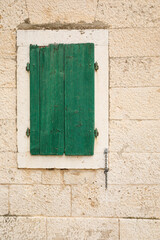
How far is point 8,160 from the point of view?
9.44 feet

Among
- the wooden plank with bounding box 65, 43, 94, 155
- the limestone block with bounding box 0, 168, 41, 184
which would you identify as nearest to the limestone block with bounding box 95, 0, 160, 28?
the wooden plank with bounding box 65, 43, 94, 155

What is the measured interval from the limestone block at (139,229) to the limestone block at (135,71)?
1447mm

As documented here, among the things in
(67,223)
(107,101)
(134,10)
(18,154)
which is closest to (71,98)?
(107,101)

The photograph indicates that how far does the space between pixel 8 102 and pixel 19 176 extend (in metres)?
0.82

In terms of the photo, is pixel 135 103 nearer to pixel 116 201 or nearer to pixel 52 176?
pixel 116 201

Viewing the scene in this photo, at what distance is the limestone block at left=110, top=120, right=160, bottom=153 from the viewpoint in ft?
9.09

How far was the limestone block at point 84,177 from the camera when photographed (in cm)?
281

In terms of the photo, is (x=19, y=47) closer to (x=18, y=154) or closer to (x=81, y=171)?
(x=18, y=154)

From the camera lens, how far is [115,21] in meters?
Result: 2.77

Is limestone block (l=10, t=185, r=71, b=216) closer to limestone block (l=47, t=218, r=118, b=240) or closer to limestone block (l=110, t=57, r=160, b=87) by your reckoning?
limestone block (l=47, t=218, r=118, b=240)

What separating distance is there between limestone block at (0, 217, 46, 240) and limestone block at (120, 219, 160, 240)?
33.8 inches

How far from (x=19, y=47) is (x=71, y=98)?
2.62ft

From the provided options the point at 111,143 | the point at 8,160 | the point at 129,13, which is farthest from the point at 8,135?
the point at 129,13

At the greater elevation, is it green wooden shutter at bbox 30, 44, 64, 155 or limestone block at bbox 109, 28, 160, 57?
limestone block at bbox 109, 28, 160, 57
